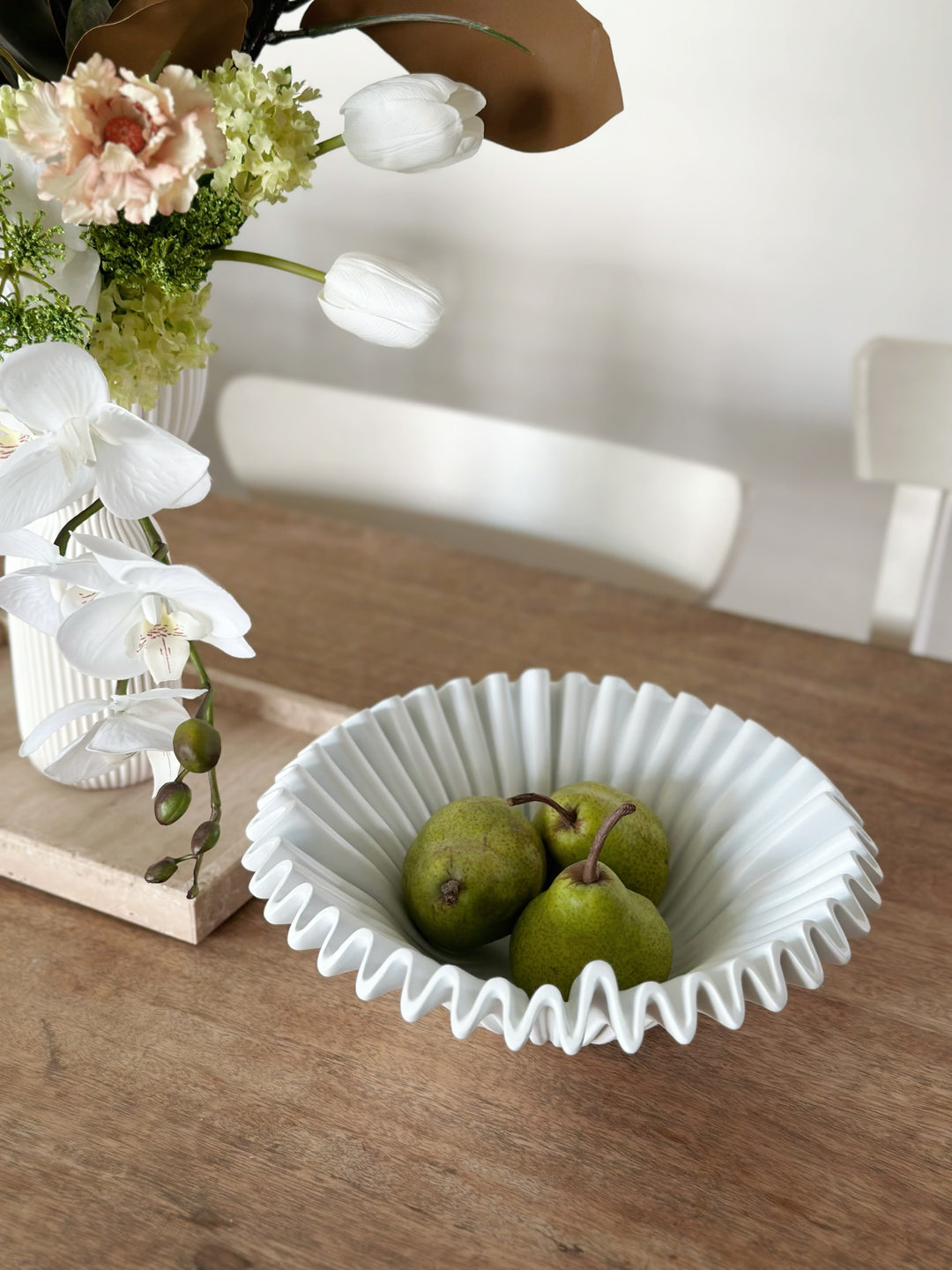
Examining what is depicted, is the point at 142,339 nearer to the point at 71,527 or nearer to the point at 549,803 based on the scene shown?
the point at 71,527

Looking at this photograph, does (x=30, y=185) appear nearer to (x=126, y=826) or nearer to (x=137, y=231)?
(x=137, y=231)

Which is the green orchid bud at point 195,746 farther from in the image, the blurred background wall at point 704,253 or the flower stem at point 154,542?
the blurred background wall at point 704,253

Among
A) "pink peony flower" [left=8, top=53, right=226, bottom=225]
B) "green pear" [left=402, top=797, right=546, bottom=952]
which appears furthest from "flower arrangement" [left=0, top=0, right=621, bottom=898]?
"green pear" [left=402, top=797, right=546, bottom=952]

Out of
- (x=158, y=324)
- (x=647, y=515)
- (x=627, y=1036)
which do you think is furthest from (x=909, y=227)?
(x=627, y=1036)

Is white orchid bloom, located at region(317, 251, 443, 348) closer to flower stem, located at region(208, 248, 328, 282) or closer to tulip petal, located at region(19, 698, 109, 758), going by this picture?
flower stem, located at region(208, 248, 328, 282)

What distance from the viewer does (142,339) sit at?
55 cm

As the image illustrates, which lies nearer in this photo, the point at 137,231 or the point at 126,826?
the point at 137,231

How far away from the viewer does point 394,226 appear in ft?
5.84

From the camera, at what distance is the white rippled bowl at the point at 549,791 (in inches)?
18.3

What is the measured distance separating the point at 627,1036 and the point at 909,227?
1369 millimetres

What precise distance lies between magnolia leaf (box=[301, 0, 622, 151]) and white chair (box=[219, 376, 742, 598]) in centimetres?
64

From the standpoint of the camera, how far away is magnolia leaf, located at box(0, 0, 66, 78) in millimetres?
527

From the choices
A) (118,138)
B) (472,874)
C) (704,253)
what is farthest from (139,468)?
(704,253)

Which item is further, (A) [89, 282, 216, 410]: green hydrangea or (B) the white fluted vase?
(B) the white fluted vase
